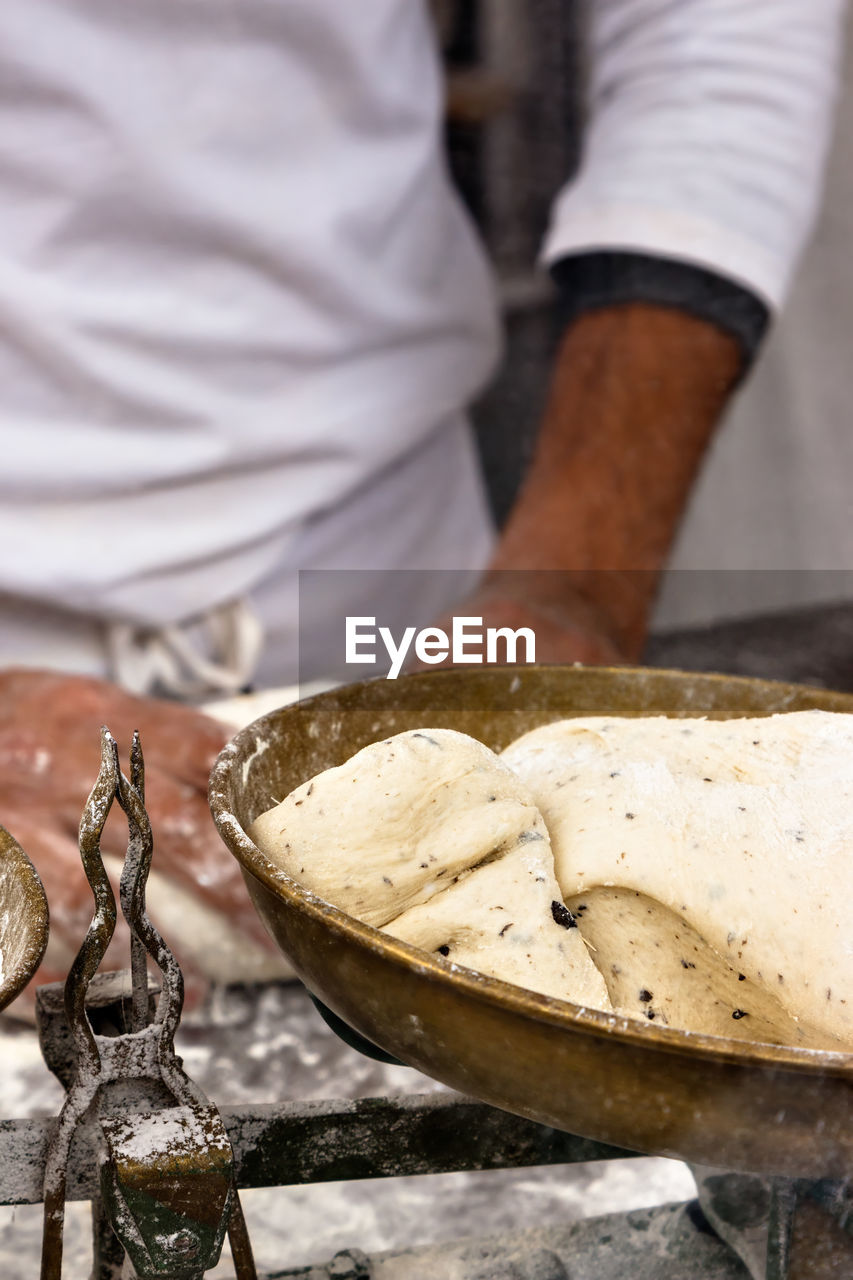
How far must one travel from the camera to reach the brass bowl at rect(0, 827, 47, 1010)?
370mm

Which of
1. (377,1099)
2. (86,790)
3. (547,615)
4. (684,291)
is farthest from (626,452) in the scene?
(377,1099)

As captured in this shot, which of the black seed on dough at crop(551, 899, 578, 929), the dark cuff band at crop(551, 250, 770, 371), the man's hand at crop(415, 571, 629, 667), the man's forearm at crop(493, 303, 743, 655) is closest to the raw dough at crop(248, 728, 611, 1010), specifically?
the black seed on dough at crop(551, 899, 578, 929)

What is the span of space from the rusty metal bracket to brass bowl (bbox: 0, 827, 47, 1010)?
Answer: 2 cm

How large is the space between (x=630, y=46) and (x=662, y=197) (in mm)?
240

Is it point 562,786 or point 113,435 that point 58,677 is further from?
point 562,786

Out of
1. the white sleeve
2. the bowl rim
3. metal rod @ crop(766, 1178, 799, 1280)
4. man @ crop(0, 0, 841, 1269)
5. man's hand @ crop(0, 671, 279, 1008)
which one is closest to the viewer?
the bowl rim

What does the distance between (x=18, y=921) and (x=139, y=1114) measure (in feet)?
0.28

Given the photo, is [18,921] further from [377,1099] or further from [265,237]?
[265,237]

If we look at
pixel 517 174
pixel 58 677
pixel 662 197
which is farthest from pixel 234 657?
pixel 517 174

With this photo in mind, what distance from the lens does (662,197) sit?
129cm

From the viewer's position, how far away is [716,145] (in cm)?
130

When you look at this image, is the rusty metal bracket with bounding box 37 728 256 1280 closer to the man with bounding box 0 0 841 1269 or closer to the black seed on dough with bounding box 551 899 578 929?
the black seed on dough with bounding box 551 899 578 929

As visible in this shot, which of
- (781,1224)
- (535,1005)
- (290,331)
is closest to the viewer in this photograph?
(535,1005)

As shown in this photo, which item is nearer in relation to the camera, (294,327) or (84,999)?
(84,999)
